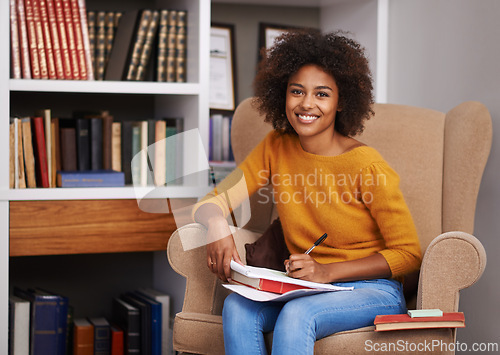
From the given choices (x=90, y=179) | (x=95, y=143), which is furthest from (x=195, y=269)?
(x=95, y=143)

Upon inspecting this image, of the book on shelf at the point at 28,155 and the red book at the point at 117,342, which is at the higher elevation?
the book on shelf at the point at 28,155

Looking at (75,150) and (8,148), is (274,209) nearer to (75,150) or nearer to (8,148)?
(75,150)

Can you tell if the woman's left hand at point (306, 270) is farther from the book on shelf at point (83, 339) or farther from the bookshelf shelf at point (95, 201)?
the book on shelf at point (83, 339)

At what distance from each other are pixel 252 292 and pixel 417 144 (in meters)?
0.78

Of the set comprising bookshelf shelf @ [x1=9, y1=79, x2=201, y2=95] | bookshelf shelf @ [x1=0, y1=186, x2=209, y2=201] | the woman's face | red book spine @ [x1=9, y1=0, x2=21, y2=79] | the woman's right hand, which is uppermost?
red book spine @ [x1=9, y1=0, x2=21, y2=79]

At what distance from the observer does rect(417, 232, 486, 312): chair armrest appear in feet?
4.44

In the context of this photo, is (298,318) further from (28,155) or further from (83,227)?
(28,155)

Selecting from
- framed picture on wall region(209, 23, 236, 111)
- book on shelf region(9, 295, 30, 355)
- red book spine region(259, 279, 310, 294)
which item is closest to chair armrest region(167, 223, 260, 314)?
red book spine region(259, 279, 310, 294)

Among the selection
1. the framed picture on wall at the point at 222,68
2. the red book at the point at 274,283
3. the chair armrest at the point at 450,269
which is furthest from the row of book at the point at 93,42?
the chair armrest at the point at 450,269

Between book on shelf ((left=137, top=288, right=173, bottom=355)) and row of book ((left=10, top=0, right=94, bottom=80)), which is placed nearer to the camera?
row of book ((left=10, top=0, right=94, bottom=80))

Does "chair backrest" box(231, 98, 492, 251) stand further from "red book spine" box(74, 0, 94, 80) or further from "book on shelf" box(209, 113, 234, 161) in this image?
"red book spine" box(74, 0, 94, 80)

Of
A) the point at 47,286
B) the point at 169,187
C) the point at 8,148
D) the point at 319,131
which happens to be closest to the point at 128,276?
the point at 47,286

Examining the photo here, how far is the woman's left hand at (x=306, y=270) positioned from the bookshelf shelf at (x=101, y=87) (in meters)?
0.86

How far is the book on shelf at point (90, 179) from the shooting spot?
6.54 feet
